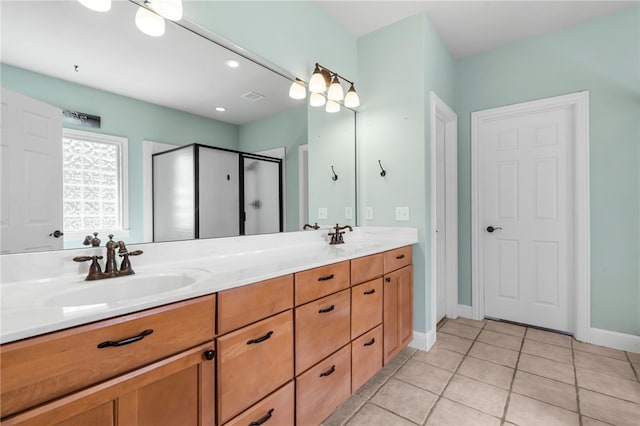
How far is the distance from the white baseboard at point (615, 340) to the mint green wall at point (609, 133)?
0.14 feet

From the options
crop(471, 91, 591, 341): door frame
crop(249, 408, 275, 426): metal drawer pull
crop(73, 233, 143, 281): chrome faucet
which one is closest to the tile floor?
crop(471, 91, 591, 341): door frame

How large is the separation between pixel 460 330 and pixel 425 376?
94 cm

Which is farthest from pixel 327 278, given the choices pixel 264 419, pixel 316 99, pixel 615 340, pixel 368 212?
pixel 615 340

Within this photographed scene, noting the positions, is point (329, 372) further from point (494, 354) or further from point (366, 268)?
point (494, 354)

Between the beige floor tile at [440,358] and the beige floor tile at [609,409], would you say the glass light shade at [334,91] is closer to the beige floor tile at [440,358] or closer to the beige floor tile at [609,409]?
the beige floor tile at [440,358]

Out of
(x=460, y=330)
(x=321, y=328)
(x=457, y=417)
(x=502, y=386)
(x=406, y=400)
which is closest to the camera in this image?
(x=321, y=328)

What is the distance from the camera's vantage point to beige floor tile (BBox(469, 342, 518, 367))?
2119 mm

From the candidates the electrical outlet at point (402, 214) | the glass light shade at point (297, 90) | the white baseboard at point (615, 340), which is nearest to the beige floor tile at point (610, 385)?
the white baseboard at point (615, 340)

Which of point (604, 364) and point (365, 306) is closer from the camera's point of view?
point (365, 306)

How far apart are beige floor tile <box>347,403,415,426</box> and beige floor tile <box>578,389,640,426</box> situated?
39.8 inches

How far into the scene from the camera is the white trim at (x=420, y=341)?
7.57ft

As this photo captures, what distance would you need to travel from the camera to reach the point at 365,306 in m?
1.71

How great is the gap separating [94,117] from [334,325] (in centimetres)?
139

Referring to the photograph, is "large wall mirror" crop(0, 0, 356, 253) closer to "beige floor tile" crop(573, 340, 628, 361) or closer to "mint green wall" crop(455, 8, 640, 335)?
"mint green wall" crop(455, 8, 640, 335)
